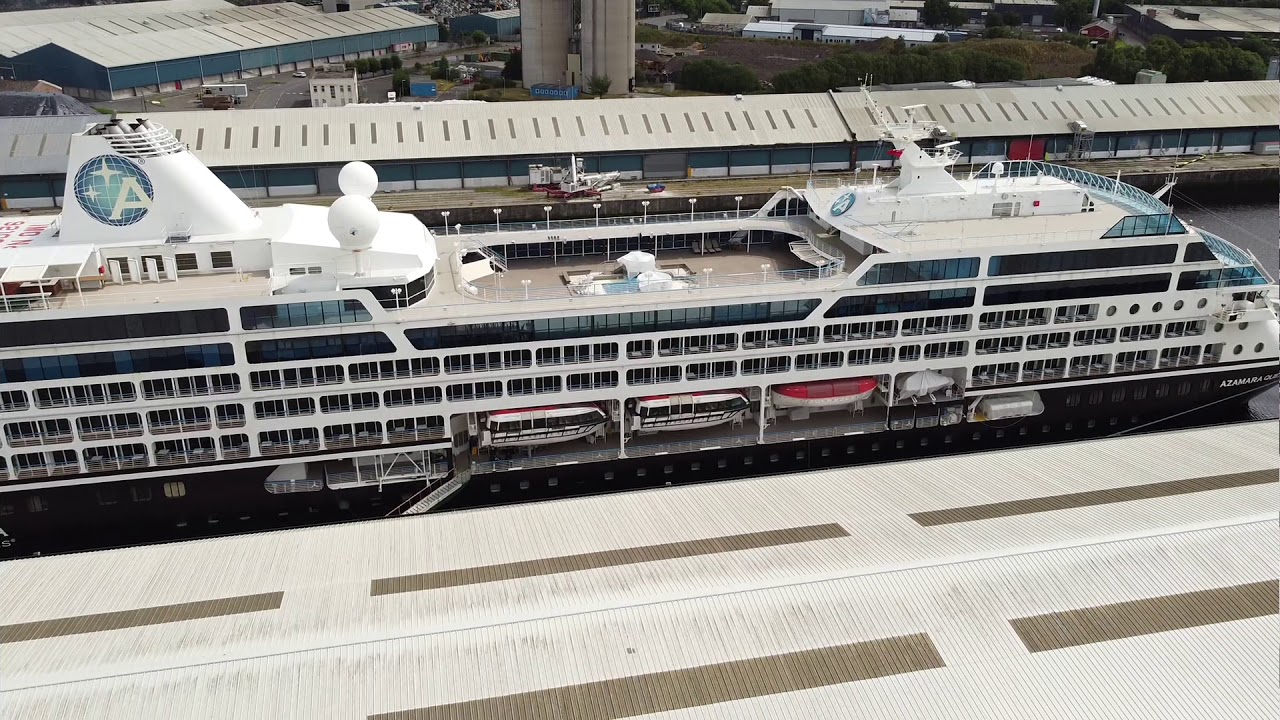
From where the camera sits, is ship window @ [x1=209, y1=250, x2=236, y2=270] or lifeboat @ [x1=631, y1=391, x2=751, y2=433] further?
lifeboat @ [x1=631, y1=391, x2=751, y2=433]

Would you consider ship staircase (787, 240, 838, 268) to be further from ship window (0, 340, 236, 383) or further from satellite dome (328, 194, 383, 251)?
ship window (0, 340, 236, 383)

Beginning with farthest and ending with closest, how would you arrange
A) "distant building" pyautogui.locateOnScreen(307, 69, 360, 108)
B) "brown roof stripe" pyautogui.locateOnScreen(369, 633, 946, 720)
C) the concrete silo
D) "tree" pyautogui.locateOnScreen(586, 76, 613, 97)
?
the concrete silo < "tree" pyautogui.locateOnScreen(586, 76, 613, 97) < "distant building" pyautogui.locateOnScreen(307, 69, 360, 108) < "brown roof stripe" pyautogui.locateOnScreen(369, 633, 946, 720)

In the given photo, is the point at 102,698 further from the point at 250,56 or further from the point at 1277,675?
the point at 250,56

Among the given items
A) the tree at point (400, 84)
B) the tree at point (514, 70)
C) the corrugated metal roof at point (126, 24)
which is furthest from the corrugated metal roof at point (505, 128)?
the corrugated metal roof at point (126, 24)

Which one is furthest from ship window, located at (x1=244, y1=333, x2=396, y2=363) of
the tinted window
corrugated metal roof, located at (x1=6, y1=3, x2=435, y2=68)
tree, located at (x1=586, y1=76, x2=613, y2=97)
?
corrugated metal roof, located at (x1=6, y1=3, x2=435, y2=68)

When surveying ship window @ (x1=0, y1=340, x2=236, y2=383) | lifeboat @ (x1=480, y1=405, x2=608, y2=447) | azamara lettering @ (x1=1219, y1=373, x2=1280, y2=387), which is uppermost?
ship window @ (x1=0, y1=340, x2=236, y2=383)

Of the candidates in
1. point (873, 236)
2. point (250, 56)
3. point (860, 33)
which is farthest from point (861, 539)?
point (860, 33)

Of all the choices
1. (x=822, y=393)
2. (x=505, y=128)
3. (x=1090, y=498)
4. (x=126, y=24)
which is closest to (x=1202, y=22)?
(x=505, y=128)
